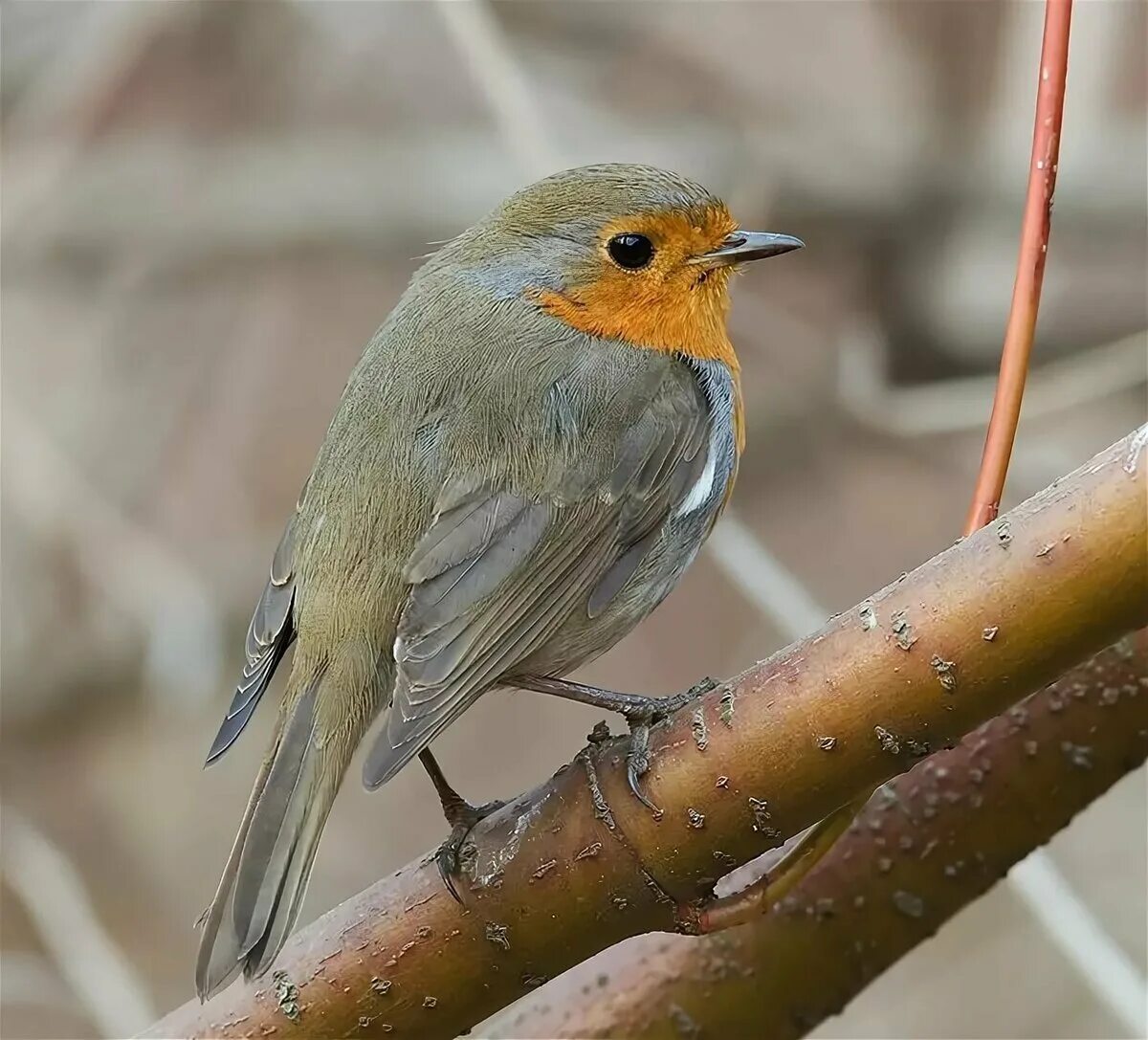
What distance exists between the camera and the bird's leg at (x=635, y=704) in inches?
65.7

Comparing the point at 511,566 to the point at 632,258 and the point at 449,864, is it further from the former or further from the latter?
the point at 632,258

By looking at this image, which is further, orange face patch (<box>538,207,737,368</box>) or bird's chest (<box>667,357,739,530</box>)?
orange face patch (<box>538,207,737,368</box>)

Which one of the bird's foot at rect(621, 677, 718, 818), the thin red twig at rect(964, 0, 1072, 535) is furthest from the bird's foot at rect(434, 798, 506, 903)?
the thin red twig at rect(964, 0, 1072, 535)

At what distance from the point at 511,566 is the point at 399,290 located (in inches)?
165

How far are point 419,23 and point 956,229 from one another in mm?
2041

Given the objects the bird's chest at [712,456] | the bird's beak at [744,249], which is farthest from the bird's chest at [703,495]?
the bird's beak at [744,249]

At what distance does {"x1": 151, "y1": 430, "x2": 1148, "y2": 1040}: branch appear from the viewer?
Result: 1.38 m

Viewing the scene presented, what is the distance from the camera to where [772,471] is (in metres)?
5.64

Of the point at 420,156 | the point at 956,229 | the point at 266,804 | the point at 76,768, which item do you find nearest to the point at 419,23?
the point at 420,156

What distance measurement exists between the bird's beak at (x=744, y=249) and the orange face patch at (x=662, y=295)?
12mm

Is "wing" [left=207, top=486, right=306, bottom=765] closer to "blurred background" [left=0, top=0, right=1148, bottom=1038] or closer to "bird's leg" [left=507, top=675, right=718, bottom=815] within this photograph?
"bird's leg" [left=507, top=675, right=718, bottom=815]

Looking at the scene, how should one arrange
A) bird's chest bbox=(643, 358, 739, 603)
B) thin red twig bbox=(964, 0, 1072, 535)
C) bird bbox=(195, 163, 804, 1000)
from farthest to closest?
bird's chest bbox=(643, 358, 739, 603) → bird bbox=(195, 163, 804, 1000) → thin red twig bbox=(964, 0, 1072, 535)

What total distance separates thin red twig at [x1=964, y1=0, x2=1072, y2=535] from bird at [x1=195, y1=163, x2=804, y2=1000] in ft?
1.62

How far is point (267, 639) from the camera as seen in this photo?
8.00 ft
